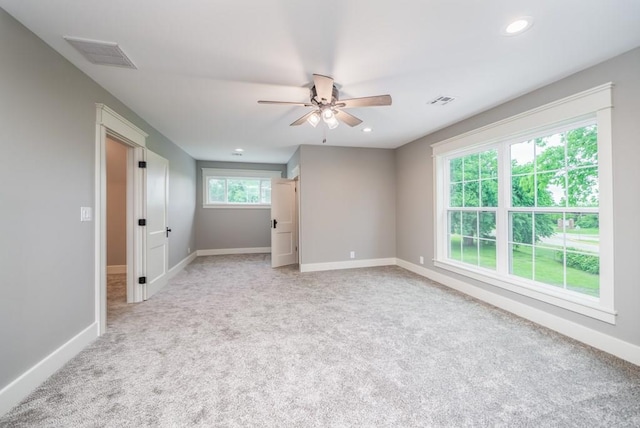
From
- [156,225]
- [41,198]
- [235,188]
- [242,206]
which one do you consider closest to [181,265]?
[156,225]

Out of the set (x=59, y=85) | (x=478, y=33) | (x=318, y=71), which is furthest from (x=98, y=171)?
(x=478, y=33)

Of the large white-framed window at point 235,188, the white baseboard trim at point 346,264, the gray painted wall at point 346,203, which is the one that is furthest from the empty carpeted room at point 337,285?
the large white-framed window at point 235,188

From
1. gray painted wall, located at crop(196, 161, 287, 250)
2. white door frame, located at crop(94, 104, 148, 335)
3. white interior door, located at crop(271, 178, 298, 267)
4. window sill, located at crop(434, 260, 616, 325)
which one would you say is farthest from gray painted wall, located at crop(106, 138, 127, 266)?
window sill, located at crop(434, 260, 616, 325)

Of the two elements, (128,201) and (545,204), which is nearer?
(545,204)

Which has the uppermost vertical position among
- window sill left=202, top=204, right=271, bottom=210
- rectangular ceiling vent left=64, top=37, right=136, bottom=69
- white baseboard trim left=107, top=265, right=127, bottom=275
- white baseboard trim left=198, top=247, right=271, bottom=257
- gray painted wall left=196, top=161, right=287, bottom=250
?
rectangular ceiling vent left=64, top=37, right=136, bottom=69

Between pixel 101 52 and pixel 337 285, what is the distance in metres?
3.73

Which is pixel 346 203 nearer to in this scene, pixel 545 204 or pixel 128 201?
pixel 545 204

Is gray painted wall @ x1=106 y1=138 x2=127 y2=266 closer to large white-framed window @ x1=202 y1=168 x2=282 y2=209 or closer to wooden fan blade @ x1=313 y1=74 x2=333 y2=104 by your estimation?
large white-framed window @ x1=202 y1=168 x2=282 y2=209

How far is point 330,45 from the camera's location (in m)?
1.98

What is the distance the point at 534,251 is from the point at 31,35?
4.80 m

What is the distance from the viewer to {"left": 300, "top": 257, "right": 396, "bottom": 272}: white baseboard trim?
504cm

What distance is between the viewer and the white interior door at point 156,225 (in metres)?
3.56

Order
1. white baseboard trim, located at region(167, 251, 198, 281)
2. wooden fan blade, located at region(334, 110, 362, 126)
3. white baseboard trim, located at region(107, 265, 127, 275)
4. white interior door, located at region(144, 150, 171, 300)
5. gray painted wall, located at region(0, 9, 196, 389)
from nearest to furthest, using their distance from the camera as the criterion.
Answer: gray painted wall, located at region(0, 9, 196, 389), wooden fan blade, located at region(334, 110, 362, 126), white interior door, located at region(144, 150, 171, 300), white baseboard trim, located at region(167, 251, 198, 281), white baseboard trim, located at region(107, 265, 127, 275)

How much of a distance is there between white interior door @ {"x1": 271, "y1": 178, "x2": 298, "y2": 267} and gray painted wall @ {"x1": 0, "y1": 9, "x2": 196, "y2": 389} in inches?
127
